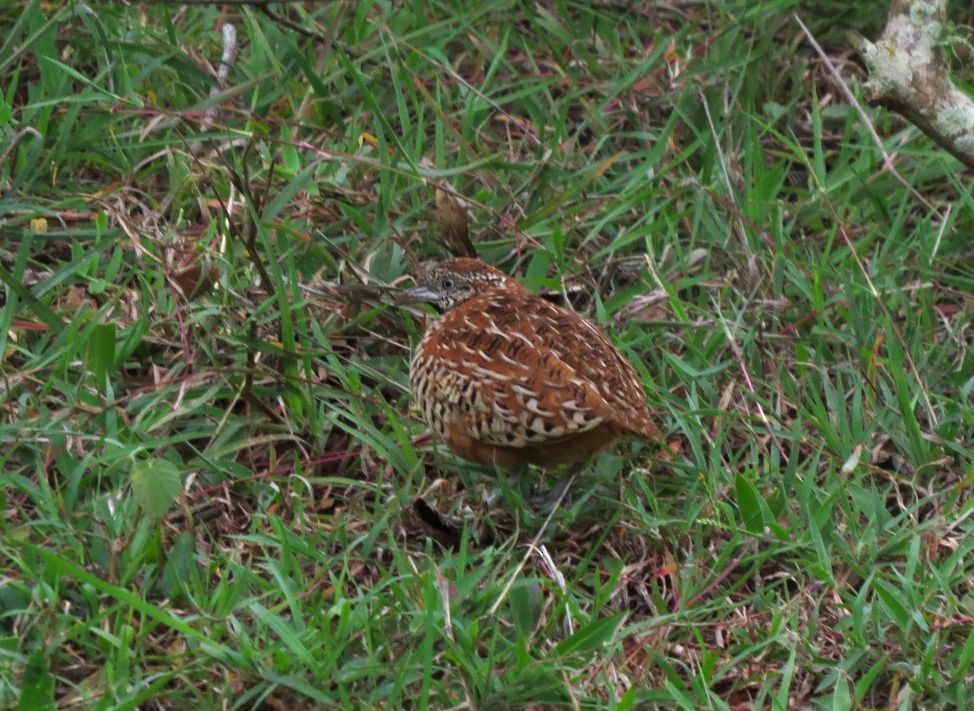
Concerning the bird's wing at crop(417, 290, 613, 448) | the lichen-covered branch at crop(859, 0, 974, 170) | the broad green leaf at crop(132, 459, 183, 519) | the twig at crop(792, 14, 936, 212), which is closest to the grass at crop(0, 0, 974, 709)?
the broad green leaf at crop(132, 459, 183, 519)

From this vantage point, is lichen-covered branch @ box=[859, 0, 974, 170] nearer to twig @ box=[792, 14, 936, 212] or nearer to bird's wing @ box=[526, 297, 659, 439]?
twig @ box=[792, 14, 936, 212]

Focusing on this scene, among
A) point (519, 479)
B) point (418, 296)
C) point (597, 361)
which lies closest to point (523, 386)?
point (597, 361)

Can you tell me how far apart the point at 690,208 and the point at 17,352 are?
276 centimetres

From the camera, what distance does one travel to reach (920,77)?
5.91 meters

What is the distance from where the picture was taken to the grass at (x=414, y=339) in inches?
177

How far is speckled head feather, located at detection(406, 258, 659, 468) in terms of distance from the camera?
190 inches

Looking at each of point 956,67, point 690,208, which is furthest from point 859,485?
point 956,67

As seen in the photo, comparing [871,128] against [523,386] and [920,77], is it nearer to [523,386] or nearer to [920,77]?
[920,77]

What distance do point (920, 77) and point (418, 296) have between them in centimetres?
208

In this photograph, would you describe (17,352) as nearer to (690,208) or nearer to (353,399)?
(353,399)

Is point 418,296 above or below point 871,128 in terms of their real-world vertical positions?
below

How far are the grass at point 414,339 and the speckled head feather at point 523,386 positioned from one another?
214mm

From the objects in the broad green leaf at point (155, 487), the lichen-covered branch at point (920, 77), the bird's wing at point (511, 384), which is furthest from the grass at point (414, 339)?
the lichen-covered branch at point (920, 77)

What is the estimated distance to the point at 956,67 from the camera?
24.0 ft
